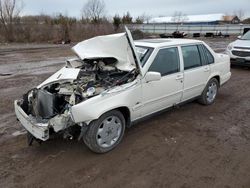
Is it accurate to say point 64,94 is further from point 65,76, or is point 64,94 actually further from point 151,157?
point 151,157

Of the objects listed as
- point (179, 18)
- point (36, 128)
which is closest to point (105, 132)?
point (36, 128)

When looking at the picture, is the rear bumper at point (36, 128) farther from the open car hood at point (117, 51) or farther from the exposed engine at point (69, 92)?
the open car hood at point (117, 51)

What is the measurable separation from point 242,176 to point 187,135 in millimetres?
1243

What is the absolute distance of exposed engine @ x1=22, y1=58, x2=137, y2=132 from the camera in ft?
11.2

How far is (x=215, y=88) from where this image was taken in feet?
19.0

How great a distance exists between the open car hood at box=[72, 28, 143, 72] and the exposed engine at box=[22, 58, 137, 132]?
12 centimetres

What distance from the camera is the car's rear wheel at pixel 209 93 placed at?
5.50m

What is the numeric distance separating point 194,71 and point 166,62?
2.83 feet

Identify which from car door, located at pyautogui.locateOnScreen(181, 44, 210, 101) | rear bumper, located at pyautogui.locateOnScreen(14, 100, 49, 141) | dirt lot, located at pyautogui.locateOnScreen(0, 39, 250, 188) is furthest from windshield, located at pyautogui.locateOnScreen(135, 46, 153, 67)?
rear bumper, located at pyautogui.locateOnScreen(14, 100, 49, 141)

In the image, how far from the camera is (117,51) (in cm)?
401

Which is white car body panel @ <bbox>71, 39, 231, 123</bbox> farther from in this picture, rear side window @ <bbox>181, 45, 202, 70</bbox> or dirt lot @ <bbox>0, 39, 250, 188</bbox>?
dirt lot @ <bbox>0, 39, 250, 188</bbox>

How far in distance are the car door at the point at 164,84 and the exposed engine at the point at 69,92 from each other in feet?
1.48

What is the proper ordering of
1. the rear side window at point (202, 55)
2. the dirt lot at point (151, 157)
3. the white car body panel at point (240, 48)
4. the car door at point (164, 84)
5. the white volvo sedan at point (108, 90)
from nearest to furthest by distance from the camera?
the dirt lot at point (151, 157)
the white volvo sedan at point (108, 90)
the car door at point (164, 84)
the rear side window at point (202, 55)
the white car body panel at point (240, 48)

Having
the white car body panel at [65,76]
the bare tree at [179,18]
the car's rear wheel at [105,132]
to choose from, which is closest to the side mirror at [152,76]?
the car's rear wheel at [105,132]
